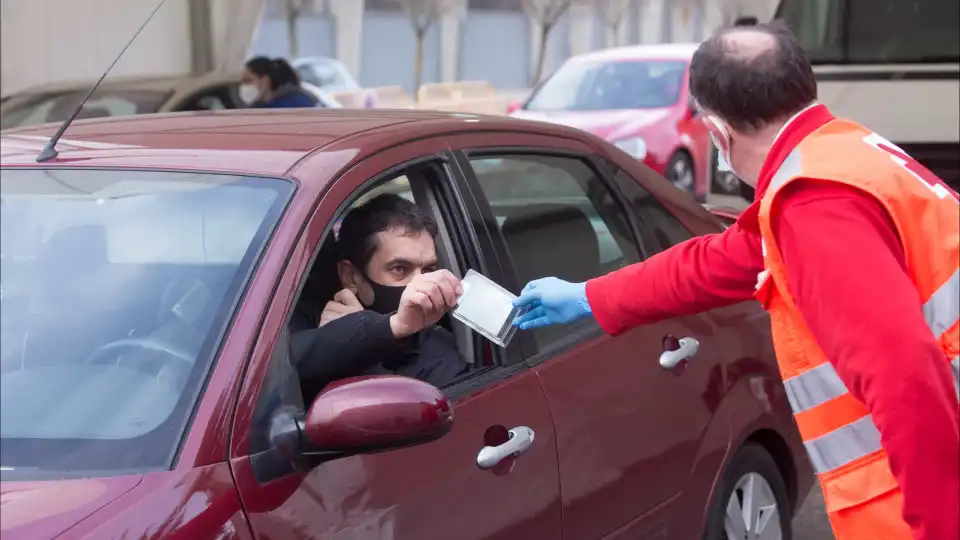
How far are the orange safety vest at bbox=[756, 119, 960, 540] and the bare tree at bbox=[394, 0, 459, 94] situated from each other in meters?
30.9

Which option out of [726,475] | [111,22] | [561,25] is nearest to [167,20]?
[111,22]

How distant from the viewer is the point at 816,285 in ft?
6.87

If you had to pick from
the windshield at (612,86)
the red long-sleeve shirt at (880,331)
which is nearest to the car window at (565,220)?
the red long-sleeve shirt at (880,331)

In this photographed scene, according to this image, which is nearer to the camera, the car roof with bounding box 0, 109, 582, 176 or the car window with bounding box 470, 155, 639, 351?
the car roof with bounding box 0, 109, 582, 176

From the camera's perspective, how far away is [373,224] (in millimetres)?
3061

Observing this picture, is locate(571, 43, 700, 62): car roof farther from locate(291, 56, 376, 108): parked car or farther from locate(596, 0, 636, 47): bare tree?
locate(596, 0, 636, 47): bare tree

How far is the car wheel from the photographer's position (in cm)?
1344

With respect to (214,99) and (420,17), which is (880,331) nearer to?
(214,99)

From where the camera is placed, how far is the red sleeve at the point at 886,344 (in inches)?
78.2

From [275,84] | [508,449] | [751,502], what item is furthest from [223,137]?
[275,84]

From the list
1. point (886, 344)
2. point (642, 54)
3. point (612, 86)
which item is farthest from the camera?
point (642, 54)

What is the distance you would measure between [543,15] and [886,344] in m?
34.7

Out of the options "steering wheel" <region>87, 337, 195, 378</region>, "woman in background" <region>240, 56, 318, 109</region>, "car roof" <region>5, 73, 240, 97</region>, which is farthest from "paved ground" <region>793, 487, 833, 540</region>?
"car roof" <region>5, 73, 240, 97</region>

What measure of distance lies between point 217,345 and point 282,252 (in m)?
0.23
